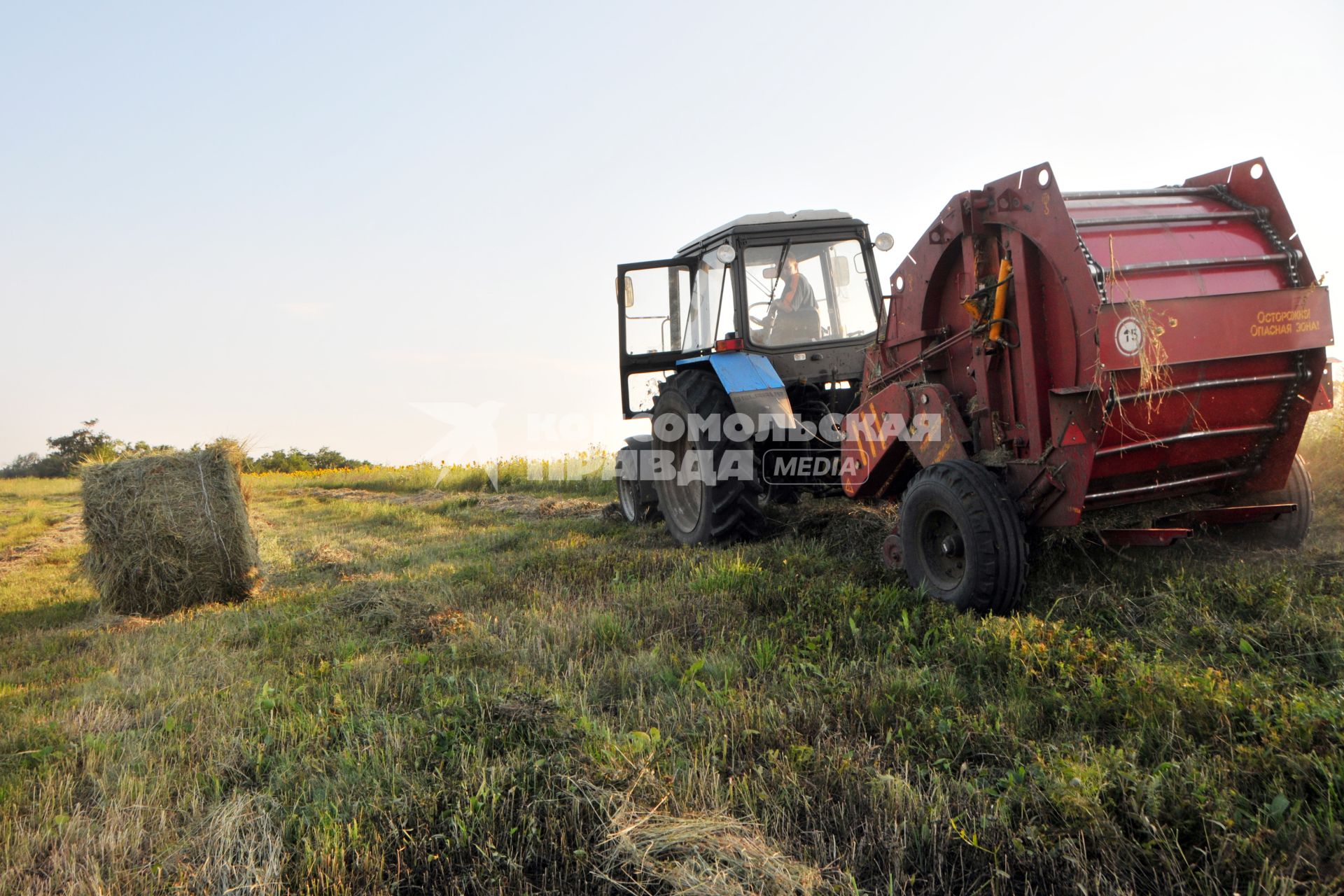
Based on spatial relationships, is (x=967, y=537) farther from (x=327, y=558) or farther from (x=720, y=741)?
(x=327, y=558)

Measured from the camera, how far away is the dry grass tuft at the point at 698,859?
6.48 feet

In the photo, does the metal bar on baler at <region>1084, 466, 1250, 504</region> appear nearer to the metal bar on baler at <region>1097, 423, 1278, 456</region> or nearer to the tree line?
the metal bar on baler at <region>1097, 423, 1278, 456</region>

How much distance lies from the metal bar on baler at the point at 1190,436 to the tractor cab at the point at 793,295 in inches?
108

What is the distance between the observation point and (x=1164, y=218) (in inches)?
160

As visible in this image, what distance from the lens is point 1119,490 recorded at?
A: 12.9 ft

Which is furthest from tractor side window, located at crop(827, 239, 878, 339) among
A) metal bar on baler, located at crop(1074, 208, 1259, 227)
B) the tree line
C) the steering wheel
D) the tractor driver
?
the tree line

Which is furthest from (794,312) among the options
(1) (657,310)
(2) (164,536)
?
(2) (164,536)

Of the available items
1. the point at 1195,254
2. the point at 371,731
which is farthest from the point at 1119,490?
the point at 371,731

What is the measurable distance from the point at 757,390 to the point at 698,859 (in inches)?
163

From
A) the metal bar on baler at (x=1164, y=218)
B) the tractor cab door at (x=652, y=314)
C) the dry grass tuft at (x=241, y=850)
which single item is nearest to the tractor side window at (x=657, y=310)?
the tractor cab door at (x=652, y=314)

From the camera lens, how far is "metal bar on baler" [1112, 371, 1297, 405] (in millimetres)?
3639

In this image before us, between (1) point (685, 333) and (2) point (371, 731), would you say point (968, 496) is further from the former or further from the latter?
(1) point (685, 333)

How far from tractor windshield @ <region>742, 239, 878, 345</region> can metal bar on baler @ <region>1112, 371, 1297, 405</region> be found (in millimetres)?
3131

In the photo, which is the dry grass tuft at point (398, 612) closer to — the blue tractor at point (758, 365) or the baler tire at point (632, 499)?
the blue tractor at point (758, 365)
